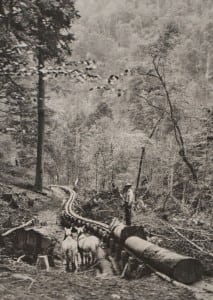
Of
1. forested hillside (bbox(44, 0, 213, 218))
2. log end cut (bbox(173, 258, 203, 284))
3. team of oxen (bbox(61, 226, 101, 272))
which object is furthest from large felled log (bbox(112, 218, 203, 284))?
forested hillside (bbox(44, 0, 213, 218))

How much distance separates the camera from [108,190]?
26375mm

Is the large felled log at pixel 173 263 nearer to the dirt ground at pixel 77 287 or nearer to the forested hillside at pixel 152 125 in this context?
the dirt ground at pixel 77 287

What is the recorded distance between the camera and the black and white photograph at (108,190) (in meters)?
7.23

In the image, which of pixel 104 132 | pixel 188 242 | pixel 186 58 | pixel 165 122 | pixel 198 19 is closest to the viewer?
pixel 188 242

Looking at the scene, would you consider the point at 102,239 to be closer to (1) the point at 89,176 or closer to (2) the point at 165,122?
(2) the point at 165,122

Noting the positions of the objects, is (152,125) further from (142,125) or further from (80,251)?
(80,251)

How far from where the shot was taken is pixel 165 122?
98.5 ft

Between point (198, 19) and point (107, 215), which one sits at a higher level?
point (198, 19)

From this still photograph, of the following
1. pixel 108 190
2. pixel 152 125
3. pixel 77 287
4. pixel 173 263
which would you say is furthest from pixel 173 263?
pixel 152 125

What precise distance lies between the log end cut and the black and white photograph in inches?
0.8

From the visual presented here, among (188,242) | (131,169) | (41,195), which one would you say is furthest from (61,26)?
(131,169)

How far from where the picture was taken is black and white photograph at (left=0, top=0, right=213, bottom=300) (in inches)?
285

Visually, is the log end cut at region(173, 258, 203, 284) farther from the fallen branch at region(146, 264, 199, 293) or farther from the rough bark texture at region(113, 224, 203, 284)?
the fallen branch at region(146, 264, 199, 293)

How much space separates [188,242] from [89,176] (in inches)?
1961
